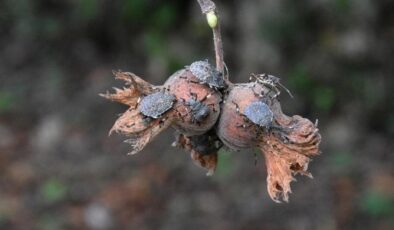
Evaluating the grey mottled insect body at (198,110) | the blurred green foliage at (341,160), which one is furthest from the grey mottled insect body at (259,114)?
the blurred green foliage at (341,160)

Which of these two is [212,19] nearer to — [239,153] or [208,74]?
[208,74]

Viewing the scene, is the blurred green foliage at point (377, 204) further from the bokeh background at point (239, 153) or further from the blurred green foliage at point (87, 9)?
the blurred green foliage at point (87, 9)

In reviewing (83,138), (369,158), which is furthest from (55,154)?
(369,158)

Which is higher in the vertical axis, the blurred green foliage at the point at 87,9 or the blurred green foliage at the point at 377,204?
the blurred green foliage at the point at 87,9

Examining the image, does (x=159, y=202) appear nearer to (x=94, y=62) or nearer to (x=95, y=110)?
(x=95, y=110)

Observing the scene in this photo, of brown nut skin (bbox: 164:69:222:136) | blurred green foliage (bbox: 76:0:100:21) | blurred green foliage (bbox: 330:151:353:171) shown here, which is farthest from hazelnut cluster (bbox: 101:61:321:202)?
blurred green foliage (bbox: 76:0:100:21)
